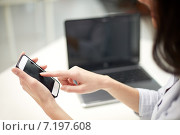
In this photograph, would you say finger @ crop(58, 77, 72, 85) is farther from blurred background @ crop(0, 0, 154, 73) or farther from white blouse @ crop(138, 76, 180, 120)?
blurred background @ crop(0, 0, 154, 73)

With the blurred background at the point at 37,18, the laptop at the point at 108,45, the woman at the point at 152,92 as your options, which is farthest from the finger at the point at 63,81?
the blurred background at the point at 37,18

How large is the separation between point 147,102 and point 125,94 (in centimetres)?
9

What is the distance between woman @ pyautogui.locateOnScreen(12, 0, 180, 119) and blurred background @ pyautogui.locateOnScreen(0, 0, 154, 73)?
1.39 metres

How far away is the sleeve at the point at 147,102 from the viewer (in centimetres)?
80

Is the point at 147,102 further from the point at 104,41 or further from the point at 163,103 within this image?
the point at 104,41

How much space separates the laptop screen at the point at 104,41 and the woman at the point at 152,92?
0.27m

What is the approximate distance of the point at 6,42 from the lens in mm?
2654

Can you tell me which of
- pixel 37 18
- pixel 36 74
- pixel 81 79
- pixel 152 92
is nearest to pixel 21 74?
pixel 36 74

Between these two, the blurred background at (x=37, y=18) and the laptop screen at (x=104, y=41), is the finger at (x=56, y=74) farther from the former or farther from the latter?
the blurred background at (x=37, y=18)

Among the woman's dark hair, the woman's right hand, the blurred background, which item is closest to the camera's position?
the woman's dark hair

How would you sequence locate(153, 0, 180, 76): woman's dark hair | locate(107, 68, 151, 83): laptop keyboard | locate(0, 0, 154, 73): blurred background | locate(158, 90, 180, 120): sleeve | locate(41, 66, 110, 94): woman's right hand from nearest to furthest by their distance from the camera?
locate(153, 0, 180, 76): woman's dark hair < locate(158, 90, 180, 120): sleeve < locate(41, 66, 110, 94): woman's right hand < locate(107, 68, 151, 83): laptop keyboard < locate(0, 0, 154, 73): blurred background

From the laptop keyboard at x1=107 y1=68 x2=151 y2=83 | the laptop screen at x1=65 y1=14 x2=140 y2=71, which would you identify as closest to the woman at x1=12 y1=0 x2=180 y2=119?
the laptop keyboard at x1=107 y1=68 x2=151 y2=83

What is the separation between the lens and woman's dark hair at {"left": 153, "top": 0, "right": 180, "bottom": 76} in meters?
0.47

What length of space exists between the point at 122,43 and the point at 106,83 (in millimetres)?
360
